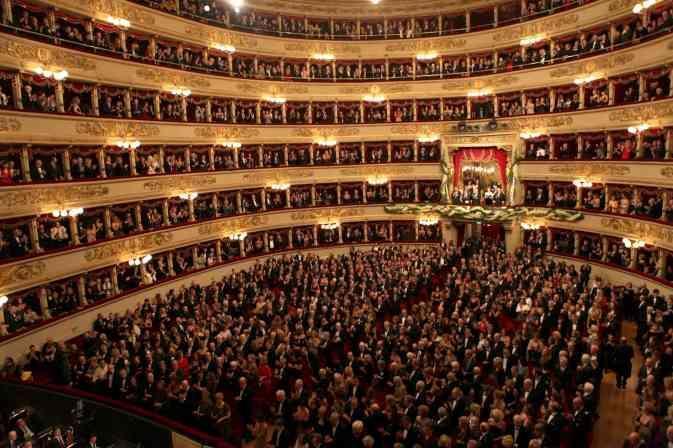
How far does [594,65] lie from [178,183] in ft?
66.6

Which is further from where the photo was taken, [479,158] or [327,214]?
[327,214]

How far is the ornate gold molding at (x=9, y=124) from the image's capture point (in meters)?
14.6

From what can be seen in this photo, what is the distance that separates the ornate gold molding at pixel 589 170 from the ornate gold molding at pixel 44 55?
71.8 ft

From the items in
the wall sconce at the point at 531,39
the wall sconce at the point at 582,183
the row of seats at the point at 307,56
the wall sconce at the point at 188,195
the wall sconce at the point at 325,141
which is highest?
the wall sconce at the point at 531,39

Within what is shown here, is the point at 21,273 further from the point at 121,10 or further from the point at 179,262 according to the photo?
the point at 121,10

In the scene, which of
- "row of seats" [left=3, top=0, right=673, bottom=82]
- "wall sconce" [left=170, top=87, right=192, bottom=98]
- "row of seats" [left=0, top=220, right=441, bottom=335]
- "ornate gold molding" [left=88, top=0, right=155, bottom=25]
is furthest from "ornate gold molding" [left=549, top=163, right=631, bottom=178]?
"ornate gold molding" [left=88, top=0, right=155, bottom=25]

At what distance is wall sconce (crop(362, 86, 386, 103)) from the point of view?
29.2m

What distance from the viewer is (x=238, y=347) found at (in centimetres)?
1325

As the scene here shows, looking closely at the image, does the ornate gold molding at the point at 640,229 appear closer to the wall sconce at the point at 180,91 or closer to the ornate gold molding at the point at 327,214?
the ornate gold molding at the point at 327,214

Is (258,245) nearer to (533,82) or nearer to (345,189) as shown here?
(345,189)

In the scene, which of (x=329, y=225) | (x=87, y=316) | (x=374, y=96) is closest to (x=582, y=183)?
(x=374, y=96)

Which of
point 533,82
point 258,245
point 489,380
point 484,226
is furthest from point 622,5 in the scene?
point 258,245

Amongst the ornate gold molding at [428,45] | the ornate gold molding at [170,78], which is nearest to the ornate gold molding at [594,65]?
the ornate gold molding at [428,45]

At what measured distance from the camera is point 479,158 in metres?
28.4
